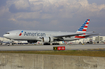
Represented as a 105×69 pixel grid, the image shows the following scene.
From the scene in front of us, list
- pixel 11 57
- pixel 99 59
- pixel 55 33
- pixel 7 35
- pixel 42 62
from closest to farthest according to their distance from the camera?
pixel 99 59, pixel 42 62, pixel 11 57, pixel 7 35, pixel 55 33

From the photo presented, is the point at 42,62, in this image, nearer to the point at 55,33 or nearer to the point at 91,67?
the point at 91,67

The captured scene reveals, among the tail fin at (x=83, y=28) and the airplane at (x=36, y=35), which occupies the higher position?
the tail fin at (x=83, y=28)

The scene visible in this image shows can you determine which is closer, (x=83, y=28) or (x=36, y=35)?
(x=36, y=35)

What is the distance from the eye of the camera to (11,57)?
14367 millimetres

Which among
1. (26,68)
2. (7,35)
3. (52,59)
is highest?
(7,35)

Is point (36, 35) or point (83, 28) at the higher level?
point (83, 28)

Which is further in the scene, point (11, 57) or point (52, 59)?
point (11, 57)

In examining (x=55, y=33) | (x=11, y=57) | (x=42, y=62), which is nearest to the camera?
(x=42, y=62)

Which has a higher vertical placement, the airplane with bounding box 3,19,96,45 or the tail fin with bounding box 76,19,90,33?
the tail fin with bounding box 76,19,90,33

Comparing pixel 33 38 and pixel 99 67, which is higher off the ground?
pixel 33 38

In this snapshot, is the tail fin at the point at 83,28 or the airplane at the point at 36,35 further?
the tail fin at the point at 83,28

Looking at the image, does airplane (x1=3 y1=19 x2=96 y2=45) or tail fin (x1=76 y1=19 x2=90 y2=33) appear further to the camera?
tail fin (x1=76 y1=19 x2=90 y2=33)

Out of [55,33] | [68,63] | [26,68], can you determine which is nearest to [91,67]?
[68,63]

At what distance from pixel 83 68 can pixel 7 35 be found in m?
34.7
